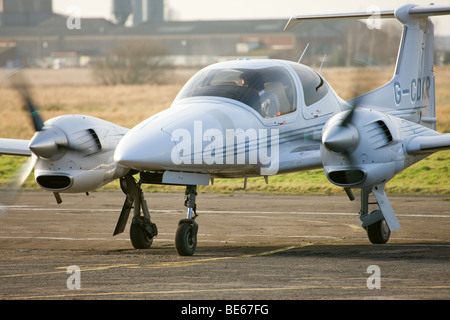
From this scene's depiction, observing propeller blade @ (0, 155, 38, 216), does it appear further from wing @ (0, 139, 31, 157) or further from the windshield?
the windshield

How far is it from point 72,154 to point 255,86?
3304mm

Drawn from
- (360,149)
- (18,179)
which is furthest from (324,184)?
(18,179)

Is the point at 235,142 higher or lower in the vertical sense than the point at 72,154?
higher

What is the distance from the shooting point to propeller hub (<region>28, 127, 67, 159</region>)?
44.2 feet

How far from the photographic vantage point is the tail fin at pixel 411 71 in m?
16.4

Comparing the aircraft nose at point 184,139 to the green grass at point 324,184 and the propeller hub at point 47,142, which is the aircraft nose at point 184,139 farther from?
the green grass at point 324,184

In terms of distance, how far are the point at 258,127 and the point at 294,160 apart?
1.16 m

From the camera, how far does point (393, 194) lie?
82.2 feet

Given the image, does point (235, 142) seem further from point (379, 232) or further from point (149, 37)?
point (149, 37)

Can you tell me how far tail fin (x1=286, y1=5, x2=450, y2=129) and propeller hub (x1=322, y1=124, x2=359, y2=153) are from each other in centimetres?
330

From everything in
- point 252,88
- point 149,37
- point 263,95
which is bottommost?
point 149,37

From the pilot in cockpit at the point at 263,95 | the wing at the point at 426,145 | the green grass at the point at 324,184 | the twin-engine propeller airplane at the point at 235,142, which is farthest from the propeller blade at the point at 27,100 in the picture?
the green grass at the point at 324,184

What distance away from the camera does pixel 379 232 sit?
48.1 ft
